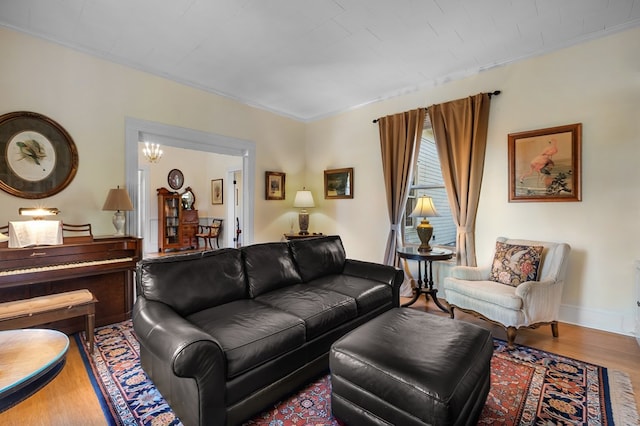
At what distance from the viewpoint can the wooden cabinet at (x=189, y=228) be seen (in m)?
7.58

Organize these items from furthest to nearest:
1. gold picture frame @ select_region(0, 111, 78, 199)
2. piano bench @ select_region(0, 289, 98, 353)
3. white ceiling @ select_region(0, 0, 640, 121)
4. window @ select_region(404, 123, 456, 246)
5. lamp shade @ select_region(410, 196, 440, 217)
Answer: window @ select_region(404, 123, 456, 246) < lamp shade @ select_region(410, 196, 440, 217) < gold picture frame @ select_region(0, 111, 78, 199) < white ceiling @ select_region(0, 0, 640, 121) < piano bench @ select_region(0, 289, 98, 353)

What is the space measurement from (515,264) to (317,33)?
2.96 metres

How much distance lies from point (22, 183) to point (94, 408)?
7.43ft

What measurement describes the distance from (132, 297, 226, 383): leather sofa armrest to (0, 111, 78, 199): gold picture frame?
2.21 m

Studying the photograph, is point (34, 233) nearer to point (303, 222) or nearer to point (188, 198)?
point (303, 222)

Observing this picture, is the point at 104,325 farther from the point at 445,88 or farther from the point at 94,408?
the point at 445,88

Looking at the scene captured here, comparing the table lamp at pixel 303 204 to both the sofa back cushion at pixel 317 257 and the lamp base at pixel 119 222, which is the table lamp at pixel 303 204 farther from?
the lamp base at pixel 119 222

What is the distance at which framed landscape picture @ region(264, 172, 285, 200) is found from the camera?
489cm

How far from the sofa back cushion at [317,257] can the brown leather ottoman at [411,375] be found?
47.2 inches

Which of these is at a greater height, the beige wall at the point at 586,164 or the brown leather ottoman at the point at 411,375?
the beige wall at the point at 586,164

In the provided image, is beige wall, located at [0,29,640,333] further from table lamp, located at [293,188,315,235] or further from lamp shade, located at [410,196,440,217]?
table lamp, located at [293,188,315,235]

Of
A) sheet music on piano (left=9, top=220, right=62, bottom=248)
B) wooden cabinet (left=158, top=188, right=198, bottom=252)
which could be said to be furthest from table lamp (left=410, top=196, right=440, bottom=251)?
wooden cabinet (left=158, top=188, right=198, bottom=252)

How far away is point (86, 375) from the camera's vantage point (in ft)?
7.06

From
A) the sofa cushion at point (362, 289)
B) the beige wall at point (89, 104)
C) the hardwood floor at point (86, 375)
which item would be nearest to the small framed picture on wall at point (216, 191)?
the beige wall at point (89, 104)
